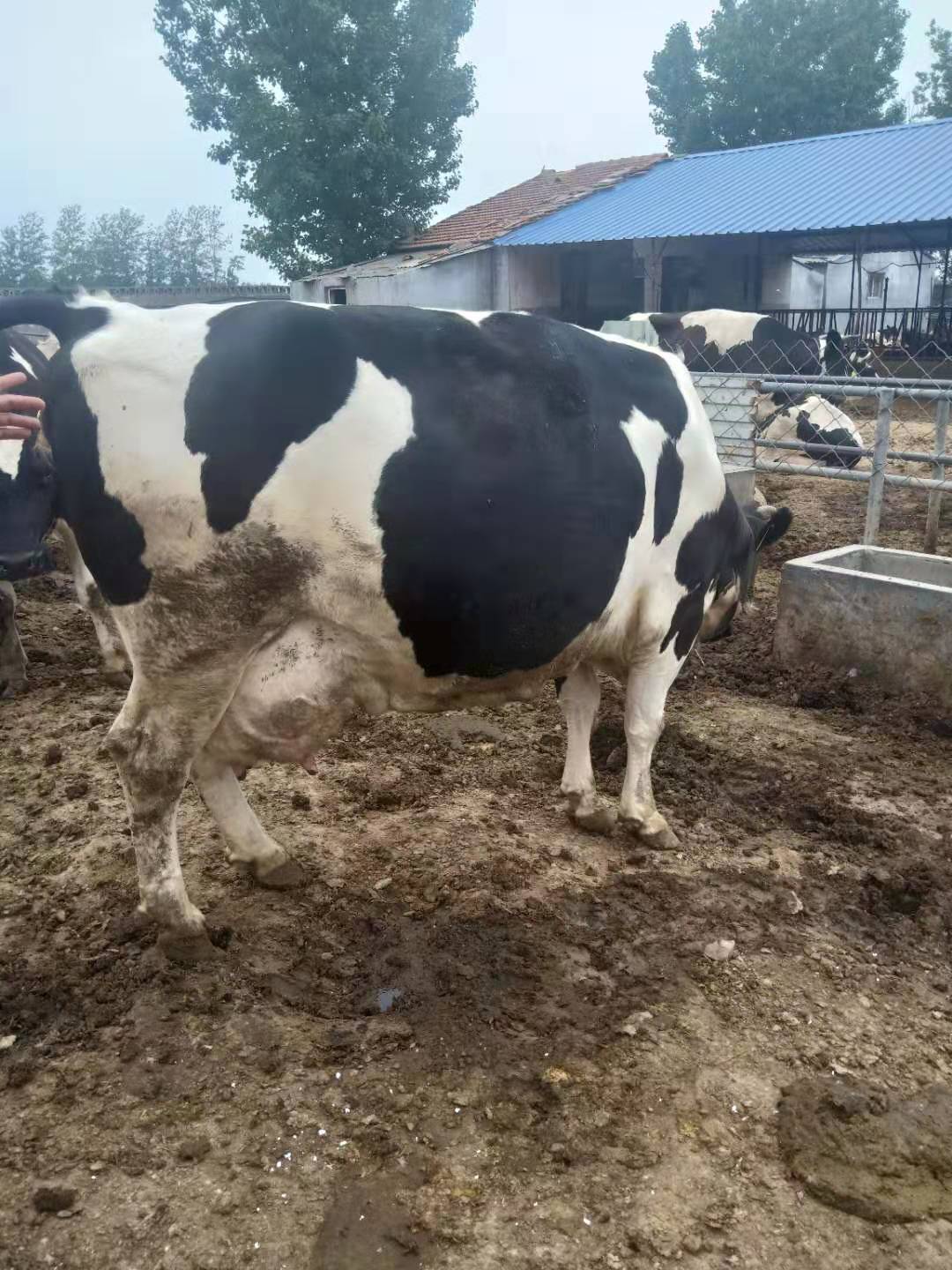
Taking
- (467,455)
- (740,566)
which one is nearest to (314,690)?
(467,455)

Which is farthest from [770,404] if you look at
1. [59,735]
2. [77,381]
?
[77,381]

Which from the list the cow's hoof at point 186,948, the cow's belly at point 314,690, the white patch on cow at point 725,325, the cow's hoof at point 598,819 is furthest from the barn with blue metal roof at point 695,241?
the cow's hoof at point 186,948

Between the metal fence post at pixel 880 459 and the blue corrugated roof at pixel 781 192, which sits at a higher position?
the blue corrugated roof at pixel 781 192

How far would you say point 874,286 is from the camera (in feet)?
99.4

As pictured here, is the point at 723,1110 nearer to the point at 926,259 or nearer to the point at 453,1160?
the point at 453,1160

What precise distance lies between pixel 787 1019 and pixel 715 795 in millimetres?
1508

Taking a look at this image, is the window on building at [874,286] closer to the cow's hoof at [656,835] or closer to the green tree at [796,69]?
the green tree at [796,69]

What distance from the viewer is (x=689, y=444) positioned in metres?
3.69

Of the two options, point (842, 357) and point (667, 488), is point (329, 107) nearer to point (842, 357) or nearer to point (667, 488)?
point (842, 357)

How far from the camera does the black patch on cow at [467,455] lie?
2.79 meters

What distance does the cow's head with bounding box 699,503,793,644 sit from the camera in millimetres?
4383

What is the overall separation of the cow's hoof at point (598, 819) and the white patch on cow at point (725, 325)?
14657 millimetres

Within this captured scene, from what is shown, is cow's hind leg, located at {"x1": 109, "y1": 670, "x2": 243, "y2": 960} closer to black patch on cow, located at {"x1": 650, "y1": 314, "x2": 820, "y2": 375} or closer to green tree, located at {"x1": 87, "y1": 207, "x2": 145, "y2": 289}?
black patch on cow, located at {"x1": 650, "y1": 314, "x2": 820, "y2": 375}

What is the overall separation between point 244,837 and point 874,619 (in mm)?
3468
